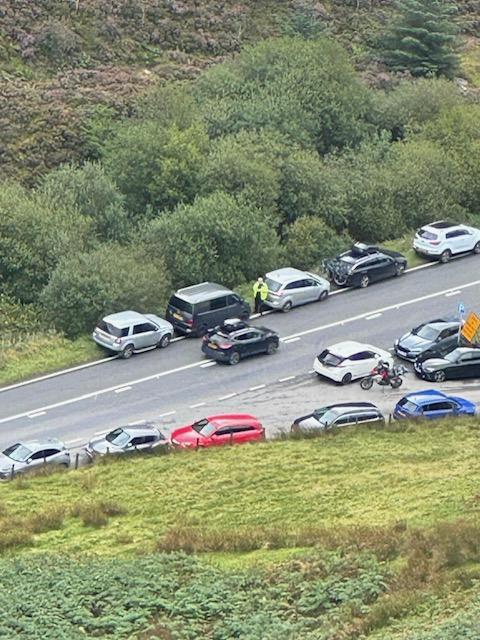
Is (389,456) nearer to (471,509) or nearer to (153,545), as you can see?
(471,509)

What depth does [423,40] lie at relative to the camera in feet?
237

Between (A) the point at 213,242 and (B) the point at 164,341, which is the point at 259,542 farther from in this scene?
(A) the point at 213,242

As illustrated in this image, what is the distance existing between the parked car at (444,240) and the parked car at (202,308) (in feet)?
32.9

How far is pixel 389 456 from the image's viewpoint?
119 feet

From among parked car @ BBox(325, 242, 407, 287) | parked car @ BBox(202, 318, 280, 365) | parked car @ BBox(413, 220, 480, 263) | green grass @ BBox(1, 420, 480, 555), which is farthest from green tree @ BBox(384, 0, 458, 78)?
green grass @ BBox(1, 420, 480, 555)

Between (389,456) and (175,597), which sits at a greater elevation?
(175,597)

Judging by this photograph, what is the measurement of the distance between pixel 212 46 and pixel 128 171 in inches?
804

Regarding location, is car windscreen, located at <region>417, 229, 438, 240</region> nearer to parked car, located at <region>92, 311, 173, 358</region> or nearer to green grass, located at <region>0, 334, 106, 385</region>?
parked car, located at <region>92, 311, 173, 358</region>

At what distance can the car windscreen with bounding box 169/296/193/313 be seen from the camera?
1864 inches

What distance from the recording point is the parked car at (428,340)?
4534 cm

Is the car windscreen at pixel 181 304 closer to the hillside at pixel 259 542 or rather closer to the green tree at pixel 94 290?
the green tree at pixel 94 290

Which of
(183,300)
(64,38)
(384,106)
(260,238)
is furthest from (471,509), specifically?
(64,38)

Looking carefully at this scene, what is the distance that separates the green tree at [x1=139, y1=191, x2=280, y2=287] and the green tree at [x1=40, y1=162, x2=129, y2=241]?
1540 millimetres

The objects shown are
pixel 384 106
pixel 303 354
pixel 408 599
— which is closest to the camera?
pixel 408 599
